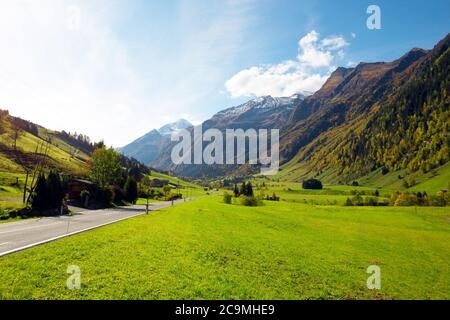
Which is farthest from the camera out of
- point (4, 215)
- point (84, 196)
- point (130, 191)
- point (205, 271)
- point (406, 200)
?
point (406, 200)

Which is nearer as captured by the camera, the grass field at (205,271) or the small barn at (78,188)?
the grass field at (205,271)

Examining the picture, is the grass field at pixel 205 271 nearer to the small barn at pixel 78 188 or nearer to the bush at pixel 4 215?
the bush at pixel 4 215

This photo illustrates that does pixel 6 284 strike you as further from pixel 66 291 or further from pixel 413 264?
pixel 413 264

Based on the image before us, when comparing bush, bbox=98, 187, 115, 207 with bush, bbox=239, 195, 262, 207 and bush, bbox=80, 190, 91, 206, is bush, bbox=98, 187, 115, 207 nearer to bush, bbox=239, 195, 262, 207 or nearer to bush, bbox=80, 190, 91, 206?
bush, bbox=80, 190, 91, 206

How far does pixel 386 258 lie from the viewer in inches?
1254

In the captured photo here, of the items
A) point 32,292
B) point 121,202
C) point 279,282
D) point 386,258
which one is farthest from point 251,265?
point 121,202

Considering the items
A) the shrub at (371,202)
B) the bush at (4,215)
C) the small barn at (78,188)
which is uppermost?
the small barn at (78,188)

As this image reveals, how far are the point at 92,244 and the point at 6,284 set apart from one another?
971cm

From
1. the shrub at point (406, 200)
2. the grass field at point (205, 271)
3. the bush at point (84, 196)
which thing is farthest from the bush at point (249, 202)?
the grass field at point (205, 271)

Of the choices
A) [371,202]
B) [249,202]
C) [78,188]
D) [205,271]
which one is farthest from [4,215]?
[371,202]

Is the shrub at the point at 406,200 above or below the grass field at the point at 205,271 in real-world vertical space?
below

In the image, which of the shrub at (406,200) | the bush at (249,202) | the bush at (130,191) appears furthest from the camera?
the shrub at (406,200)

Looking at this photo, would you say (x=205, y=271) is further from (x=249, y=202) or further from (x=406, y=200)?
(x=406, y=200)
